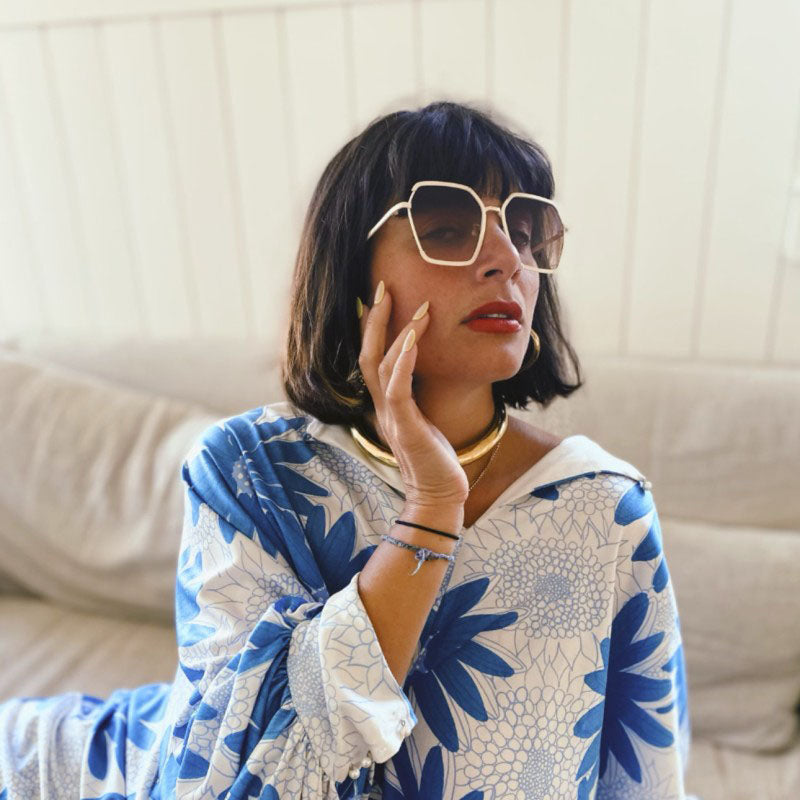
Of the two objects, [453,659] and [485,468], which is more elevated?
[485,468]

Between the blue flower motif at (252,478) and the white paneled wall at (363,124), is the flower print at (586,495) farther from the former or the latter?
the white paneled wall at (363,124)

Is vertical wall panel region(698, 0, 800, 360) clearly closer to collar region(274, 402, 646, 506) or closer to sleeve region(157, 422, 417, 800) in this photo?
collar region(274, 402, 646, 506)

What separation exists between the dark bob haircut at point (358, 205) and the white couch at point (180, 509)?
324mm

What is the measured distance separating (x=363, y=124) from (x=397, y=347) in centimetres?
69

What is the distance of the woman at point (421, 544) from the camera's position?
0.71 metres

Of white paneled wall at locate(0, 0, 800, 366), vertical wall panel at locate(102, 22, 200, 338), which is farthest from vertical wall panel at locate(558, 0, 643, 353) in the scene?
vertical wall panel at locate(102, 22, 200, 338)

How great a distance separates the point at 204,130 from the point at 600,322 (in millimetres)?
1005

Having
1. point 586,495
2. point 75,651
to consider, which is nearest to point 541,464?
point 586,495

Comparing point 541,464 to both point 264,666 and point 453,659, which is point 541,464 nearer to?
point 453,659

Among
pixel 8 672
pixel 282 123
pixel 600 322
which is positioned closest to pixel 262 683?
pixel 8 672

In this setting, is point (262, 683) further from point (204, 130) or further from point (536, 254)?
point (204, 130)

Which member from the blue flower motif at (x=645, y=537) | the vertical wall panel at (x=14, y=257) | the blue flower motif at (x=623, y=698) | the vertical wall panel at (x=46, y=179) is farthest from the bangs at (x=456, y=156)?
the vertical wall panel at (x=14, y=257)

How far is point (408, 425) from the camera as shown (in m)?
0.73

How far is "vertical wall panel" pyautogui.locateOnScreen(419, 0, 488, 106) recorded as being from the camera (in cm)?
145
